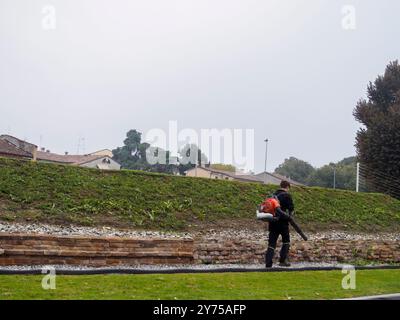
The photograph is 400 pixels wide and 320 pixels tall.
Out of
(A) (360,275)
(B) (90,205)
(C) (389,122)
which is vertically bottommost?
(A) (360,275)

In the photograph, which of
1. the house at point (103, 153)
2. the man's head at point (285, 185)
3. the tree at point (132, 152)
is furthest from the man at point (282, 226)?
the tree at point (132, 152)

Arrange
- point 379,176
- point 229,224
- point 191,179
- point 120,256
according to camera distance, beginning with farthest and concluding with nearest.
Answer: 1. point 379,176
2. point 191,179
3. point 229,224
4. point 120,256

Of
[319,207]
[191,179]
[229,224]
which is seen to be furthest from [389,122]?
[229,224]

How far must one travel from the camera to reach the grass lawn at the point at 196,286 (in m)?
7.94

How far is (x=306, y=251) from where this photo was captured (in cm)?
1503

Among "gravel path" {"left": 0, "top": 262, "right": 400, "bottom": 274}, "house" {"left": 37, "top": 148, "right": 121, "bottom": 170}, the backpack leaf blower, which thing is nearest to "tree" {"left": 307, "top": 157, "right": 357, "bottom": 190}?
"house" {"left": 37, "top": 148, "right": 121, "bottom": 170}

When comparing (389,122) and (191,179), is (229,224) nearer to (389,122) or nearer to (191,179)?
(191,179)

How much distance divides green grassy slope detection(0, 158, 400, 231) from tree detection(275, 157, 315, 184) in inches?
3040

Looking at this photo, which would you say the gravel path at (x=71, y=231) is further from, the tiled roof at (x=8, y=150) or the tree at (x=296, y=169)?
the tree at (x=296, y=169)

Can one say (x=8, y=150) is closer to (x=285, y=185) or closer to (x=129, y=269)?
(x=285, y=185)

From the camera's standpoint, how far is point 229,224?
17531mm

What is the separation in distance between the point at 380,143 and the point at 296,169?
65066 mm
